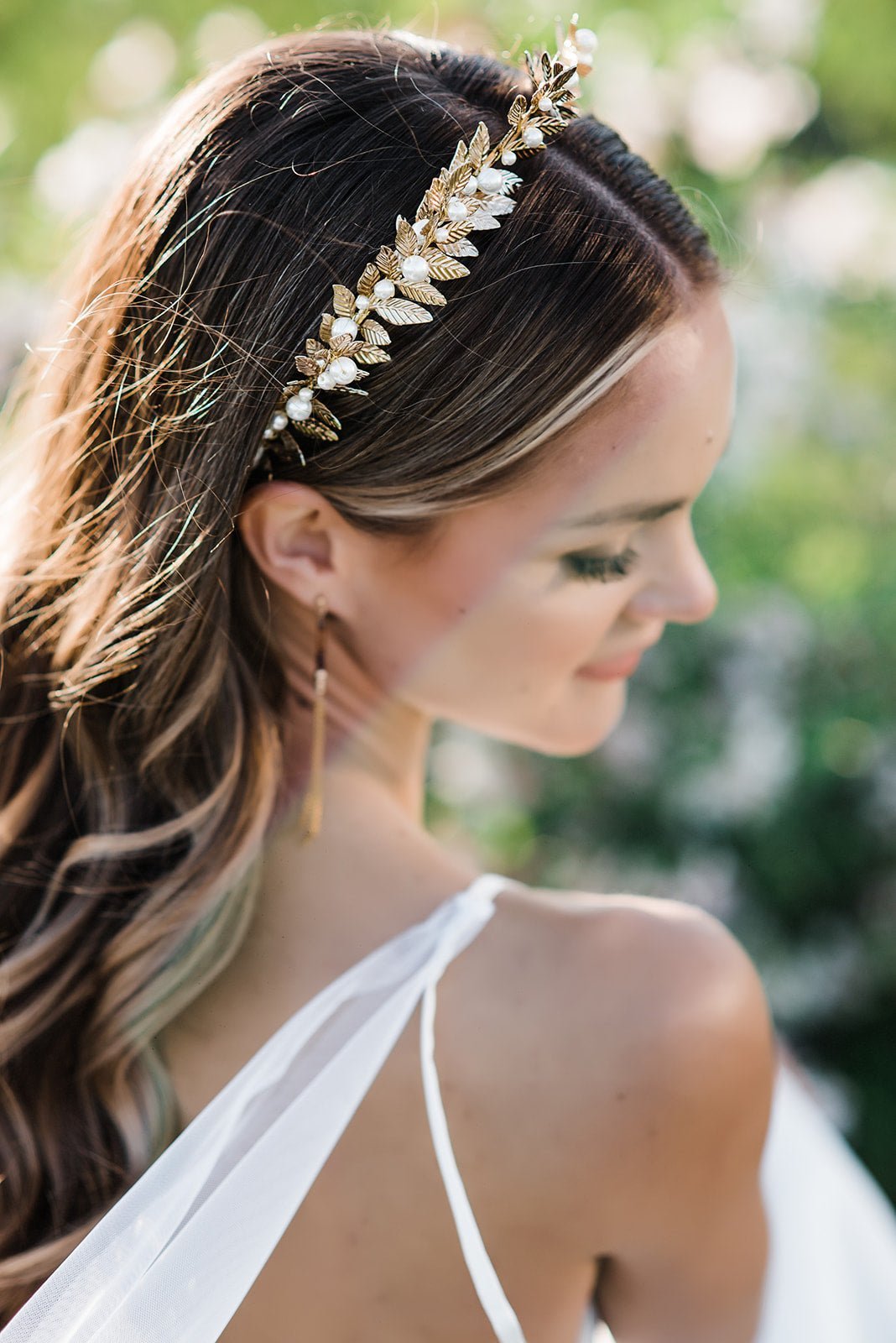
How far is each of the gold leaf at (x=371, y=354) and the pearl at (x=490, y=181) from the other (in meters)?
0.21

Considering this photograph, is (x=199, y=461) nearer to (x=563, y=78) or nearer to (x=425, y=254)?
(x=425, y=254)

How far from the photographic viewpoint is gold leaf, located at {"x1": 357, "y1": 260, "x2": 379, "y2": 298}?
1310 mm

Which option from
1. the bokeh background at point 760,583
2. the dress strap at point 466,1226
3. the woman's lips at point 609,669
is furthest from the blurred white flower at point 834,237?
the dress strap at point 466,1226

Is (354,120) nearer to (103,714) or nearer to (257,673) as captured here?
(257,673)

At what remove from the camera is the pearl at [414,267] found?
1287 millimetres

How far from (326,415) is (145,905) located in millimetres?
646

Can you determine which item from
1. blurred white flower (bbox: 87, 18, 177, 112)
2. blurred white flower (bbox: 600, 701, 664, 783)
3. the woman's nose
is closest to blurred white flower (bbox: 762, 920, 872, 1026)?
blurred white flower (bbox: 600, 701, 664, 783)

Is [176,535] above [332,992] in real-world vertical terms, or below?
above

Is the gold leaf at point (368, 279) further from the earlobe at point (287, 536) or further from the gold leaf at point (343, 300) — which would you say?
the earlobe at point (287, 536)

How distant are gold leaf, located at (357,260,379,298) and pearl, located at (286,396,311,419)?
14 cm

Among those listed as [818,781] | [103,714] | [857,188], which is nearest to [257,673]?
[103,714]

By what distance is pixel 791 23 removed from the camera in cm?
385

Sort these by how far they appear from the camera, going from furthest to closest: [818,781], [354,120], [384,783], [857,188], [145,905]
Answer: [857,188] → [818,781] → [384,783] → [145,905] → [354,120]

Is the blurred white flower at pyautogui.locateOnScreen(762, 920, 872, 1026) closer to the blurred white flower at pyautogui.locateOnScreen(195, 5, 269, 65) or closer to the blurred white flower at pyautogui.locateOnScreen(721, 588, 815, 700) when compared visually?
the blurred white flower at pyautogui.locateOnScreen(721, 588, 815, 700)
